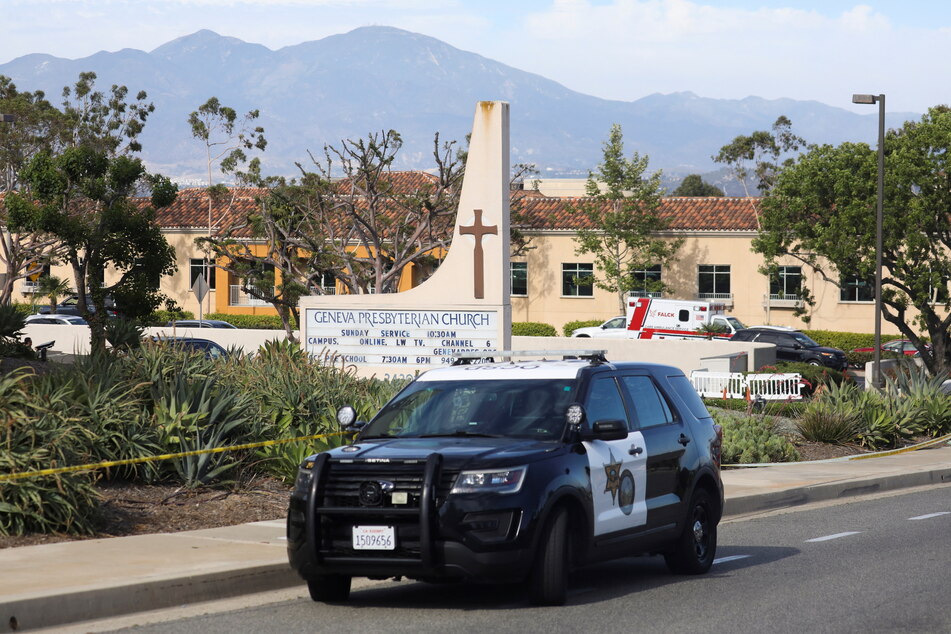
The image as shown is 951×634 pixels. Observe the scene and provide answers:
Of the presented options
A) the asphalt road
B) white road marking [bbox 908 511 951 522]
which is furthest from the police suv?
white road marking [bbox 908 511 951 522]

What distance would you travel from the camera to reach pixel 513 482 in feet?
29.0

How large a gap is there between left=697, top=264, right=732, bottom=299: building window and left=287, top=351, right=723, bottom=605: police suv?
49.4 meters

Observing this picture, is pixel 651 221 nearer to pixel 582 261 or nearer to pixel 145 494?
pixel 582 261

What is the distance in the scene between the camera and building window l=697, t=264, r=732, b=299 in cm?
6006

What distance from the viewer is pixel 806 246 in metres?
44.4

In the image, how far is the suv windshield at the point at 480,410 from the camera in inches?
388

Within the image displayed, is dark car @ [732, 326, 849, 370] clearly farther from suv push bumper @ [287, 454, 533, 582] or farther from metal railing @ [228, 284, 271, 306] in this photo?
suv push bumper @ [287, 454, 533, 582]

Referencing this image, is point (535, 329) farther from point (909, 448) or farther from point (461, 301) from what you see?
point (461, 301)

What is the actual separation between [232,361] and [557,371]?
29.5ft

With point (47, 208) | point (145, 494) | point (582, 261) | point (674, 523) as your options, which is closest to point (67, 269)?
point (582, 261)

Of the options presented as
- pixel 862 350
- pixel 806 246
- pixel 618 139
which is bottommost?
pixel 862 350

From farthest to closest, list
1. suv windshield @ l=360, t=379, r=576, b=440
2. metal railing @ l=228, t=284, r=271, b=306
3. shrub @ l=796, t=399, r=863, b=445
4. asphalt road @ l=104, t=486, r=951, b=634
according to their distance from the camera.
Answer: metal railing @ l=228, t=284, r=271, b=306 < shrub @ l=796, t=399, r=863, b=445 < suv windshield @ l=360, t=379, r=576, b=440 < asphalt road @ l=104, t=486, r=951, b=634

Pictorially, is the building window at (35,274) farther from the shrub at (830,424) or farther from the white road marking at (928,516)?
the white road marking at (928,516)

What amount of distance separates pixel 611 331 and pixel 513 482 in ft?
141
